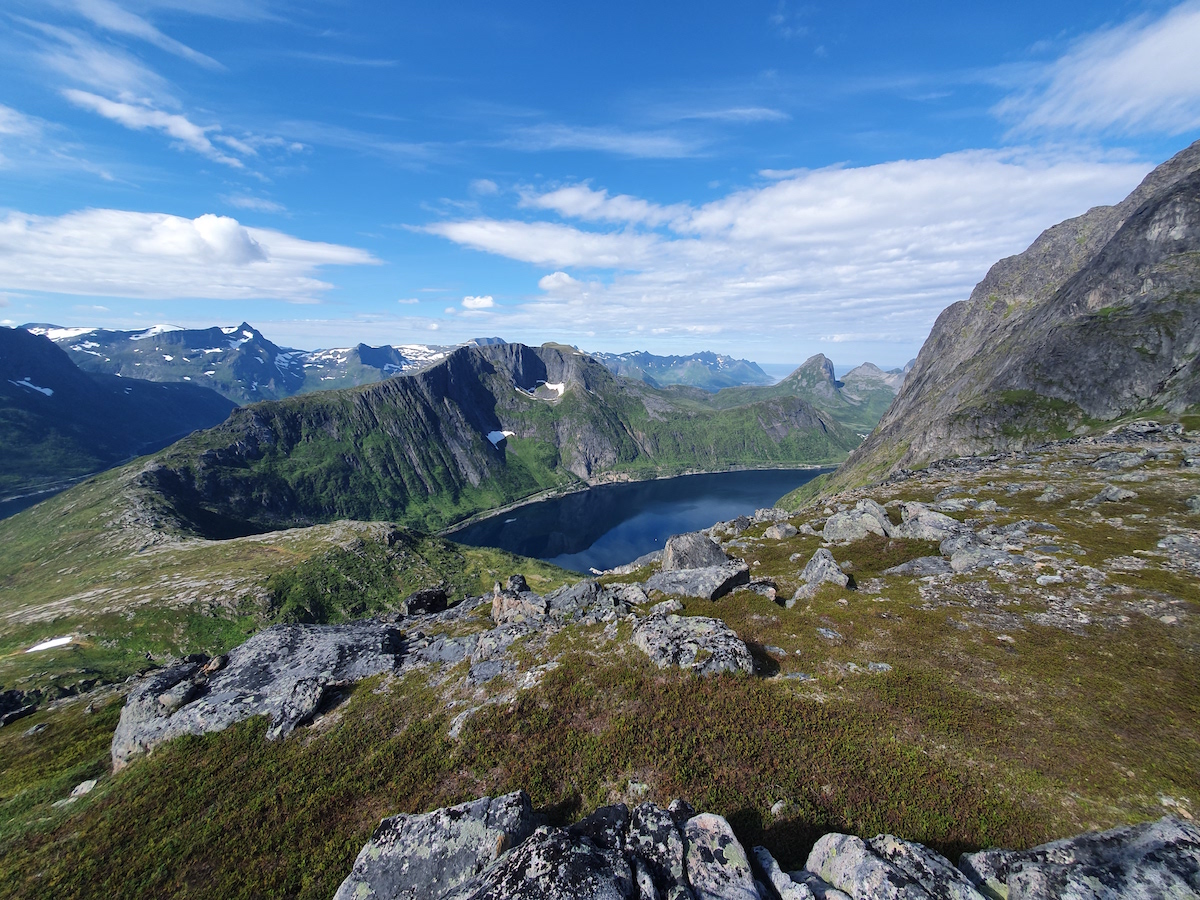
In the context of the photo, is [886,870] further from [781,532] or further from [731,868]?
[781,532]

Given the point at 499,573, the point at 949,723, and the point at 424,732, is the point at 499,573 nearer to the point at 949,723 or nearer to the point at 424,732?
the point at 424,732

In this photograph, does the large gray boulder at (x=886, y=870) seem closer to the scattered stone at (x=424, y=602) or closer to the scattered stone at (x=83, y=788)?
the scattered stone at (x=83, y=788)

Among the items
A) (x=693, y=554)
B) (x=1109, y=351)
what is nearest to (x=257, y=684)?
(x=693, y=554)

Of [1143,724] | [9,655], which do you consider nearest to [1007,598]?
[1143,724]

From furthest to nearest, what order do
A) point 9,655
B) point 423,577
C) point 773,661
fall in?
point 423,577
point 9,655
point 773,661

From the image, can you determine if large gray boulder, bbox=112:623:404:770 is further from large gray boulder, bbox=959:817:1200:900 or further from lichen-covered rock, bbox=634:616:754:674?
large gray boulder, bbox=959:817:1200:900

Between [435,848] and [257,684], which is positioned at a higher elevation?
[435,848]

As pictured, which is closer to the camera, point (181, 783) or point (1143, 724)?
point (1143, 724)
